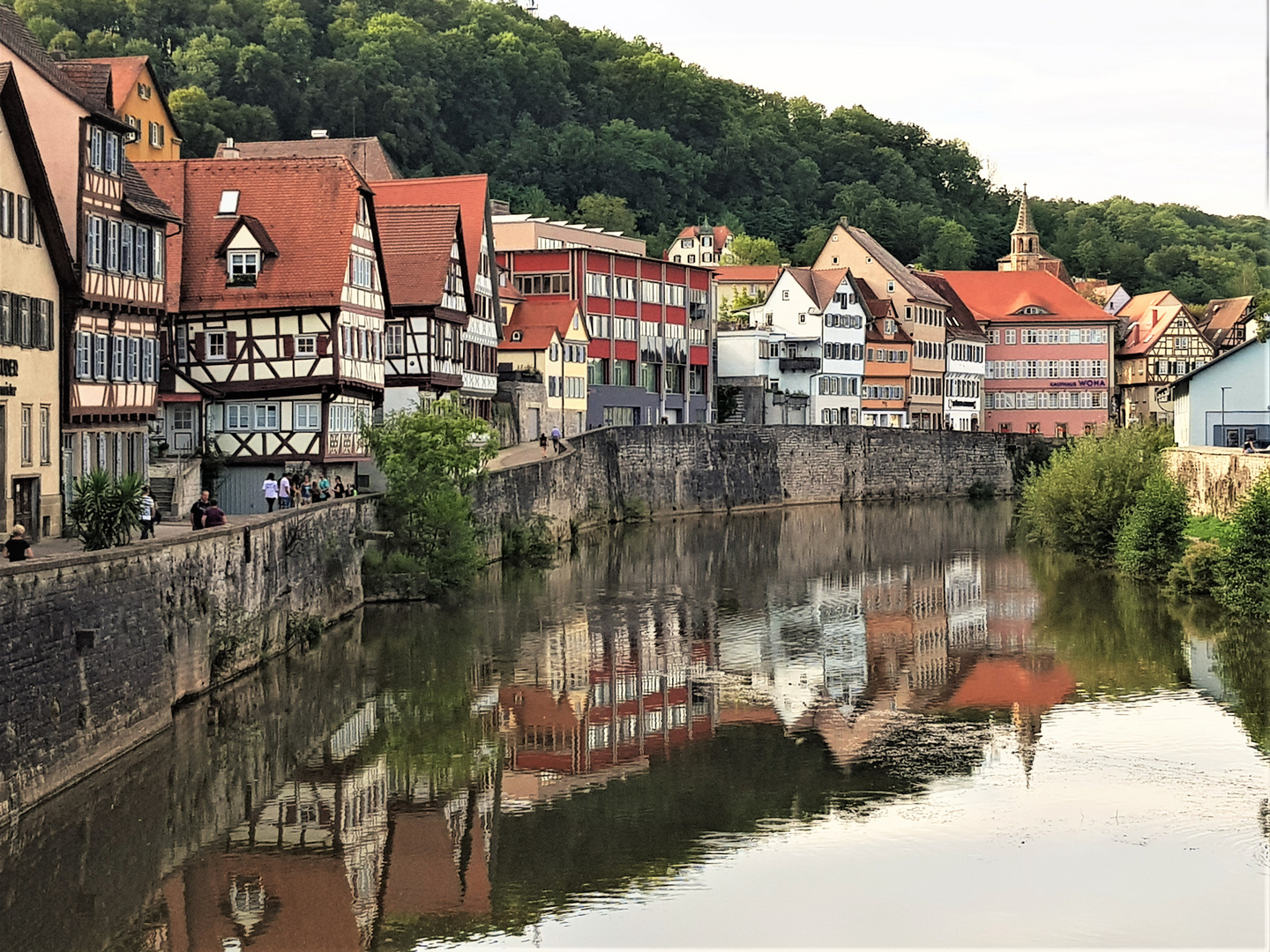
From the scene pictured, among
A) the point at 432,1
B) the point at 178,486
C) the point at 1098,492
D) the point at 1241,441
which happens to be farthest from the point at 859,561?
the point at 432,1

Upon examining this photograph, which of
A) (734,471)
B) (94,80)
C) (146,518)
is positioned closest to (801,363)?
(734,471)

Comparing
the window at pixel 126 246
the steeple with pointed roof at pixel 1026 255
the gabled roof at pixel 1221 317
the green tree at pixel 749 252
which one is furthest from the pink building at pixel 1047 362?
the window at pixel 126 246

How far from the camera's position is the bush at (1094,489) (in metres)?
60.0

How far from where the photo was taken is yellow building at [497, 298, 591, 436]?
251 feet

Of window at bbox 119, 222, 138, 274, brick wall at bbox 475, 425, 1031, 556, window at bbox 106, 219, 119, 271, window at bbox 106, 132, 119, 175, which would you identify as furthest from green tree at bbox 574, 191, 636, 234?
window at bbox 106, 219, 119, 271

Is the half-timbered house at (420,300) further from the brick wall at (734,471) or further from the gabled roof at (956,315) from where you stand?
the gabled roof at (956,315)

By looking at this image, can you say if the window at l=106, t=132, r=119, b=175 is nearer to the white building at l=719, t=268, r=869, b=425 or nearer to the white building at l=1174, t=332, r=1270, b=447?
the white building at l=1174, t=332, r=1270, b=447

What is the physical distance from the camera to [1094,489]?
60.6m

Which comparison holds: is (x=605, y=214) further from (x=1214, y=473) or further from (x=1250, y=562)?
(x=1250, y=562)

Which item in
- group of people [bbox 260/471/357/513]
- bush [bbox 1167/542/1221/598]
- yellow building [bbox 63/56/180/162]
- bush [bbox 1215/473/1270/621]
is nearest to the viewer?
bush [bbox 1215/473/1270/621]

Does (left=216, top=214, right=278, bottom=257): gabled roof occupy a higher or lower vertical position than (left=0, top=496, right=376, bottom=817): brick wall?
higher

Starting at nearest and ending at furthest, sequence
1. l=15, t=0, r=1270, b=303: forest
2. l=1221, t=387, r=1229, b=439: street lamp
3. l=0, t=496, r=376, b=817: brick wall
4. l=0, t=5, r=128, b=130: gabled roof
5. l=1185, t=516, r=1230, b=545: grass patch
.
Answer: l=0, t=496, r=376, b=817: brick wall
l=0, t=5, r=128, b=130: gabled roof
l=1185, t=516, r=1230, b=545: grass patch
l=1221, t=387, r=1229, b=439: street lamp
l=15, t=0, r=1270, b=303: forest

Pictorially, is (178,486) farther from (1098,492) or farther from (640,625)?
(1098,492)

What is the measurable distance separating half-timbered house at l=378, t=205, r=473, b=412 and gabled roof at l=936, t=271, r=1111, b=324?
211 ft
